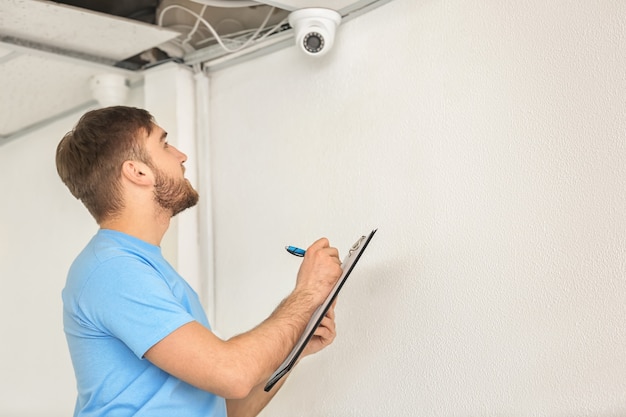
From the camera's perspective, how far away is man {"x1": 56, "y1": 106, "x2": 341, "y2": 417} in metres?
1.39

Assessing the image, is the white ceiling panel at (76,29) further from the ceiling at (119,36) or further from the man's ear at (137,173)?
the man's ear at (137,173)

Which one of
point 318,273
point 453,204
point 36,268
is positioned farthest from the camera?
point 36,268

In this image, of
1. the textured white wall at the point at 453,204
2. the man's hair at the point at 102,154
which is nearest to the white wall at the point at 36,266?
the textured white wall at the point at 453,204

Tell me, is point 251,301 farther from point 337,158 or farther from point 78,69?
point 78,69

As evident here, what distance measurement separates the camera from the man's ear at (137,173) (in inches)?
63.0

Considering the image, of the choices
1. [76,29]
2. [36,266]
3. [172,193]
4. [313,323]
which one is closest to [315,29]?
[172,193]

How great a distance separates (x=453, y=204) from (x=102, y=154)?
2.36ft

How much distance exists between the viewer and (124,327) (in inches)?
55.4

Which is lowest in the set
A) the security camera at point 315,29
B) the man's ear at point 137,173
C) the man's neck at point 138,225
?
the man's neck at point 138,225

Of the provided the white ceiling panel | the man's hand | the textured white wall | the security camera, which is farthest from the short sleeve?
the white ceiling panel

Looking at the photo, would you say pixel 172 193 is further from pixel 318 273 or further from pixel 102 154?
pixel 318 273

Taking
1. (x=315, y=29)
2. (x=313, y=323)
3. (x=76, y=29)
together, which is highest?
(x=76, y=29)

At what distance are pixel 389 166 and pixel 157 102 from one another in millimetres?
910

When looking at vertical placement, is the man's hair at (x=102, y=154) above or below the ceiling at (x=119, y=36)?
below
